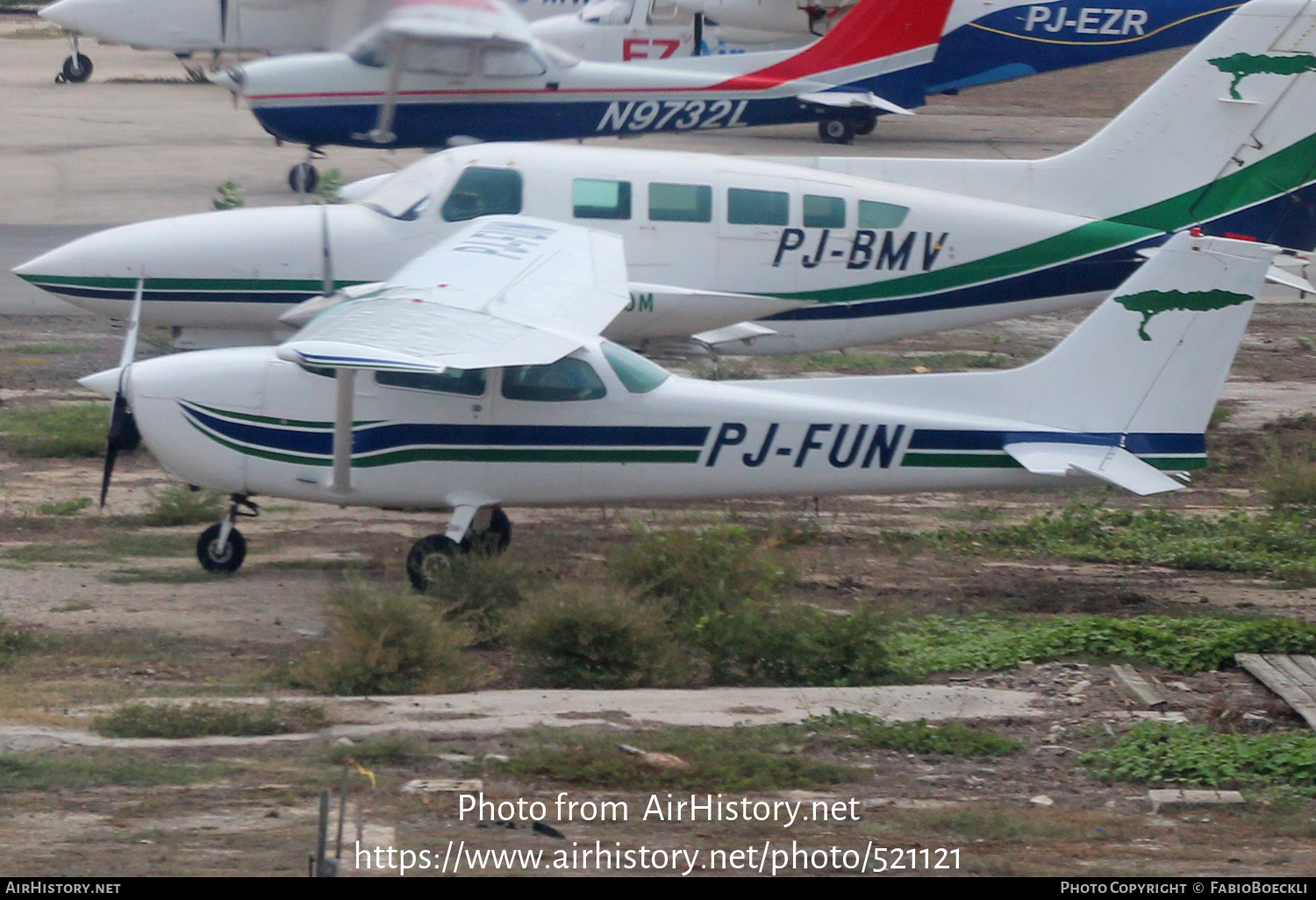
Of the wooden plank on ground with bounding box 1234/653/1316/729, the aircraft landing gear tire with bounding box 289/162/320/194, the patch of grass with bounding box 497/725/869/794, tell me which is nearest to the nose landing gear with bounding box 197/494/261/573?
the patch of grass with bounding box 497/725/869/794

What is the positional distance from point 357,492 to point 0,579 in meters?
2.38

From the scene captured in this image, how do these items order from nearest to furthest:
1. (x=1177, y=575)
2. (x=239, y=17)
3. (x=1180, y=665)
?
1. (x=1180, y=665)
2. (x=1177, y=575)
3. (x=239, y=17)

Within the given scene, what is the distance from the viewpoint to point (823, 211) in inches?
523

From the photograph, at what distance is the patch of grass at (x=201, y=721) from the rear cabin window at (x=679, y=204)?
645cm

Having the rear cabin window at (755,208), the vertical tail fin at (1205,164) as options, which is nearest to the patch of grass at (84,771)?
the rear cabin window at (755,208)

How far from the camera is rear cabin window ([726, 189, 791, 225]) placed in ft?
43.3

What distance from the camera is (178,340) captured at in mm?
12656

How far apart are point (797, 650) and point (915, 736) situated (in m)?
1.34

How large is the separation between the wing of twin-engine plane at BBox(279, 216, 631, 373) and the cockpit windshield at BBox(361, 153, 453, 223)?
2.84ft

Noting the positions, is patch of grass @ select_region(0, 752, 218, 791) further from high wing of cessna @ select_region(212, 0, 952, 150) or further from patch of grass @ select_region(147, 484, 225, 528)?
high wing of cessna @ select_region(212, 0, 952, 150)

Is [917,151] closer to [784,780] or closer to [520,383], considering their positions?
[520,383]

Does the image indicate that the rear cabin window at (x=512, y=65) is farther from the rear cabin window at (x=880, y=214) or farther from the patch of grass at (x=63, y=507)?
the patch of grass at (x=63, y=507)
